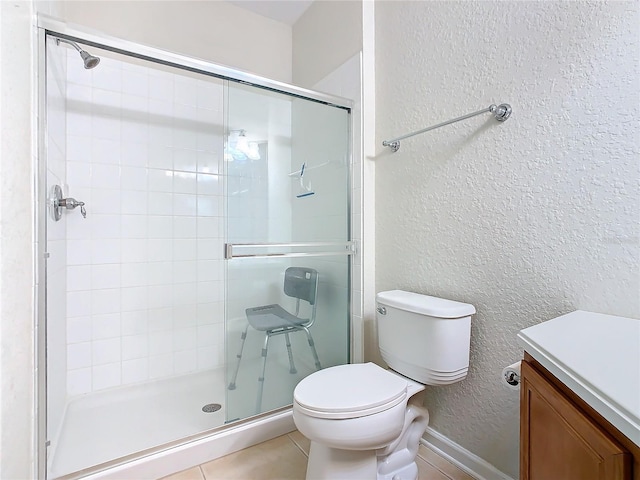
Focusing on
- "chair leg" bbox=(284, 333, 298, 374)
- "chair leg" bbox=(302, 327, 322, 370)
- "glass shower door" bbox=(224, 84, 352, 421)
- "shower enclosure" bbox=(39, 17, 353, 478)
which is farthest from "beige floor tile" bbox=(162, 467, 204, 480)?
"chair leg" bbox=(302, 327, 322, 370)

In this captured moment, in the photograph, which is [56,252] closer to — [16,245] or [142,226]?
[142,226]

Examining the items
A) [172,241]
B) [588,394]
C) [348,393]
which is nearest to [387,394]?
[348,393]

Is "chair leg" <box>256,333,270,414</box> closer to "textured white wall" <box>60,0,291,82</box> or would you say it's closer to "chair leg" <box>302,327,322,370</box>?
"chair leg" <box>302,327,322,370</box>

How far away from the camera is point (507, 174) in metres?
1.21

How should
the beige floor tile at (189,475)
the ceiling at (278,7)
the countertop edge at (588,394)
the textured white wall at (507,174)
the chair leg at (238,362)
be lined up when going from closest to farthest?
the countertop edge at (588,394) → the textured white wall at (507,174) → the beige floor tile at (189,475) → the chair leg at (238,362) → the ceiling at (278,7)

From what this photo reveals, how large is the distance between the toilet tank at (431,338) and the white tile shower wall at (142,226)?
1.42 meters

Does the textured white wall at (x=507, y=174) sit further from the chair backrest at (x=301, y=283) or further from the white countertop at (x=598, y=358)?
the chair backrest at (x=301, y=283)

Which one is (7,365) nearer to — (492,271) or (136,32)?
(492,271)

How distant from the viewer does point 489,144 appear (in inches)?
49.7

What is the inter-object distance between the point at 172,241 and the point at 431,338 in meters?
1.73

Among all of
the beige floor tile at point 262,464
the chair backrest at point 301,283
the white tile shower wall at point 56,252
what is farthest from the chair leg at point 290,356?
the white tile shower wall at point 56,252

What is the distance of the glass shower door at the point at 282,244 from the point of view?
61.6 inches

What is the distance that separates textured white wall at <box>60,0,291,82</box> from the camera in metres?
1.89

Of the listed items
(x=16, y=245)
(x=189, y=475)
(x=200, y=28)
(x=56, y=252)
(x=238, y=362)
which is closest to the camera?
(x=16, y=245)
